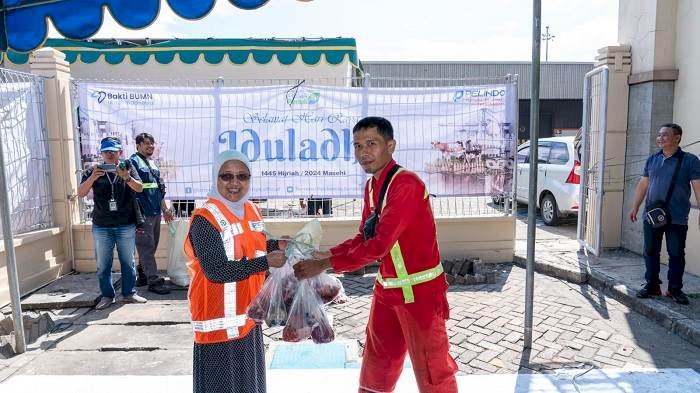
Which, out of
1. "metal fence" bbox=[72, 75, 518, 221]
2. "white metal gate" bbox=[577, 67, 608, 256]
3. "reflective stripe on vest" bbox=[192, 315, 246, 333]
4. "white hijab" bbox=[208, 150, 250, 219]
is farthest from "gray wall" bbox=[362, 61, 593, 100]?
"reflective stripe on vest" bbox=[192, 315, 246, 333]

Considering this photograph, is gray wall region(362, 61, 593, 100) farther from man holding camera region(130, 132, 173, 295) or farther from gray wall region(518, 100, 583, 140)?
man holding camera region(130, 132, 173, 295)

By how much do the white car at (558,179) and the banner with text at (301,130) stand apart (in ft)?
8.49

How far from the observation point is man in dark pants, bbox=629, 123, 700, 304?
4.96m

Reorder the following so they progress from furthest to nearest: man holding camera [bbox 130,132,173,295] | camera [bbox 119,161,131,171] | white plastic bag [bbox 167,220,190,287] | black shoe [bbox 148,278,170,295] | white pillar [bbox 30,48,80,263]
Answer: white pillar [bbox 30,48,80,263] < white plastic bag [bbox 167,220,190,287] < black shoe [bbox 148,278,170,295] < man holding camera [bbox 130,132,173,295] < camera [bbox 119,161,131,171]

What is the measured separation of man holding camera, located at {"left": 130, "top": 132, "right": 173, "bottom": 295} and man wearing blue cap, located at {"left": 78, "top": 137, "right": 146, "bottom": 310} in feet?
0.76

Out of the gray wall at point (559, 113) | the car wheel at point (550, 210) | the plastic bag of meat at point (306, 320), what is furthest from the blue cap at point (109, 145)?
the gray wall at point (559, 113)

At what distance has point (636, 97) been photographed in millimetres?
6832

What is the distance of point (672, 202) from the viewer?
4.99 meters

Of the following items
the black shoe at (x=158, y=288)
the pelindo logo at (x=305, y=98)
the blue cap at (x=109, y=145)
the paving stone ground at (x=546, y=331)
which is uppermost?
the pelindo logo at (x=305, y=98)

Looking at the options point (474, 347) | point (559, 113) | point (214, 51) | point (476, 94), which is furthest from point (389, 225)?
point (559, 113)

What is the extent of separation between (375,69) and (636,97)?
19238mm

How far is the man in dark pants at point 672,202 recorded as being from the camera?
4957 mm

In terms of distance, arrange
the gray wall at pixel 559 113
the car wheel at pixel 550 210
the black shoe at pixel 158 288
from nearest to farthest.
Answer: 1. the black shoe at pixel 158 288
2. the car wheel at pixel 550 210
3. the gray wall at pixel 559 113

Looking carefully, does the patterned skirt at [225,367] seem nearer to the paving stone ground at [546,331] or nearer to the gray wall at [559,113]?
the paving stone ground at [546,331]
